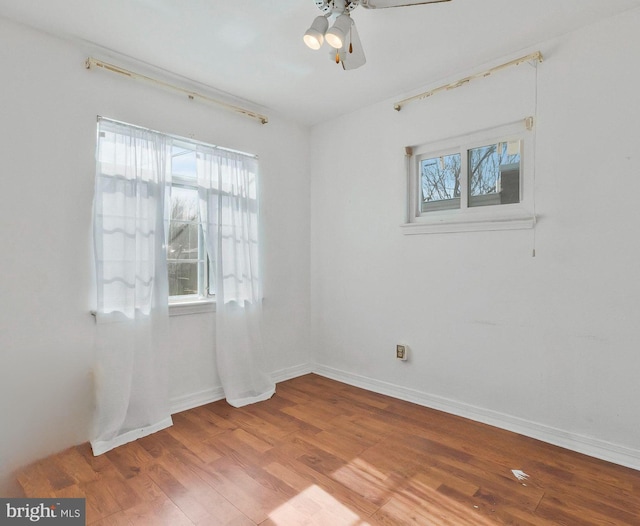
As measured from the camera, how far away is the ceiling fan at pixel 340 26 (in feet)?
5.52

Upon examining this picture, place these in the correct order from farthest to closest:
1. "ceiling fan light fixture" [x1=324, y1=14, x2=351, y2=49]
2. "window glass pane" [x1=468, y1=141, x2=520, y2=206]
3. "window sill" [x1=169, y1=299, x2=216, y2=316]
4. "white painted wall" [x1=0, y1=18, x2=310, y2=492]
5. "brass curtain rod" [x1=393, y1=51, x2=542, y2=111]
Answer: "window sill" [x1=169, y1=299, x2=216, y2=316]
"window glass pane" [x1=468, y1=141, x2=520, y2=206]
"brass curtain rod" [x1=393, y1=51, x2=542, y2=111]
"white painted wall" [x1=0, y1=18, x2=310, y2=492]
"ceiling fan light fixture" [x1=324, y1=14, x2=351, y2=49]

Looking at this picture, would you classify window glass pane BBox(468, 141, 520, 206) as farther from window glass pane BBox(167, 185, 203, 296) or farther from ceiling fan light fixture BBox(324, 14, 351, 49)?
window glass pane BBox(167, 185, 203, 296)

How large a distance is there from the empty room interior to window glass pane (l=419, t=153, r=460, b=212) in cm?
A: 2

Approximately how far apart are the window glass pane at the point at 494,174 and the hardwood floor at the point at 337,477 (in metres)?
1.63

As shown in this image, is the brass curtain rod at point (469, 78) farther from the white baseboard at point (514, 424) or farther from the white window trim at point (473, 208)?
the white baseboard at point (514, 424)

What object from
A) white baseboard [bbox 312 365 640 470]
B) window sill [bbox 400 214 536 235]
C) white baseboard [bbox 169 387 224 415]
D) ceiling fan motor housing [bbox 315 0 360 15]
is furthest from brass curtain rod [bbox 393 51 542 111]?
white baseboard [bbox 169 387 224 415]

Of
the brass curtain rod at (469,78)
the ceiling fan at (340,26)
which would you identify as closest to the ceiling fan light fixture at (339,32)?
the ceiling fan at (340,26)

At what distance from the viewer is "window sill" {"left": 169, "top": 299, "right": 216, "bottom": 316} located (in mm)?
2852

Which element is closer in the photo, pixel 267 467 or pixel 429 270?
pixel 267 467

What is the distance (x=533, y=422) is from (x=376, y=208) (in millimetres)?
1988

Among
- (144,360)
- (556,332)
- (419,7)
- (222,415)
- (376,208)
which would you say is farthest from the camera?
(376,208)

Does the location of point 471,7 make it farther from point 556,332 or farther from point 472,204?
point 556,332

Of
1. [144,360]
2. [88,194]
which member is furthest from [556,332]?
[88,194]

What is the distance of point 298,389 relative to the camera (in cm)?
A: 338
